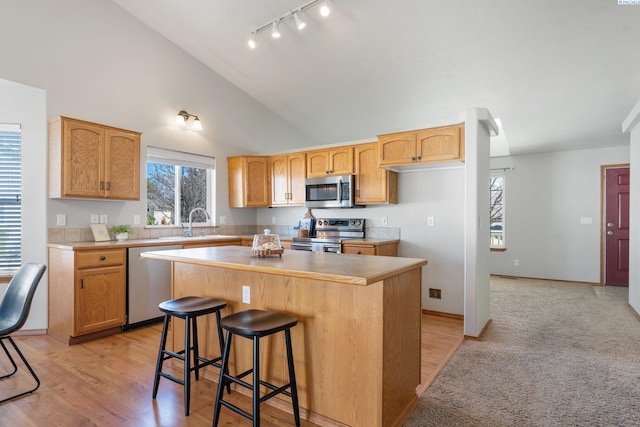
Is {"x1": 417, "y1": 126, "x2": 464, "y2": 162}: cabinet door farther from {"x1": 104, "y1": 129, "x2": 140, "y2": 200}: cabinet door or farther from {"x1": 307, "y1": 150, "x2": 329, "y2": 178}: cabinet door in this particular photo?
{"x1": 104, "y1": 129, "x2": 140, "y2": 200}: cabinet door

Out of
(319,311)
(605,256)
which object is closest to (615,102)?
(605,256)

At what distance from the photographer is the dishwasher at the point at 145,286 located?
3512 mm

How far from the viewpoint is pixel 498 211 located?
670cm

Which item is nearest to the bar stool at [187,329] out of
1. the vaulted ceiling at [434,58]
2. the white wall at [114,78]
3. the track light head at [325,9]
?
the white wall at [114,78]

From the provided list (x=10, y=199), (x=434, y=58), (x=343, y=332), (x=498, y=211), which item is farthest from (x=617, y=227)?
(x=10, y=199)

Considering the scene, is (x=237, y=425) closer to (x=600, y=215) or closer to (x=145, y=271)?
(x=145, y=271)

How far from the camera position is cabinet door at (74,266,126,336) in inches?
124

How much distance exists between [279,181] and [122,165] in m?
2.08

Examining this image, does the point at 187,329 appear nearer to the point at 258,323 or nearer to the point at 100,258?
the point at 258,323

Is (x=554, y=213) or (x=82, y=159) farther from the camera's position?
(x=554, y=213)

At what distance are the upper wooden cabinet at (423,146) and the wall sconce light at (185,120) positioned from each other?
99.5 inches

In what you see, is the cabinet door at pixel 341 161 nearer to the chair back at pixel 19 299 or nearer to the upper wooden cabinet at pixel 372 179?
the upper wooden cabinet at pixel 372 179

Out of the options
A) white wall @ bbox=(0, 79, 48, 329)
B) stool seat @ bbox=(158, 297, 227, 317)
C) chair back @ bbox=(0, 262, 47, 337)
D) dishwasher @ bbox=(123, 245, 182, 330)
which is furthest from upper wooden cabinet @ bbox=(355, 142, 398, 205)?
white wall @ bbox=(0, 79, 48, 329)

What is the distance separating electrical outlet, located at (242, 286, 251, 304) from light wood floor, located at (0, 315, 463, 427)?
62 centimetres
